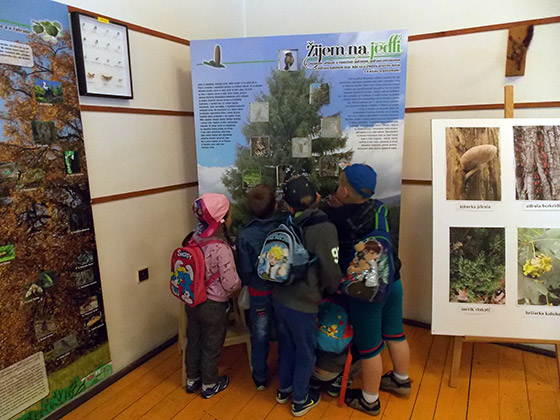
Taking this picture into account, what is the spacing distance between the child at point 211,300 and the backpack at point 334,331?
1.57 feet

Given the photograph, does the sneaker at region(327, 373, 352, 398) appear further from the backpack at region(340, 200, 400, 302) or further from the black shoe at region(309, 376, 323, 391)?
the backpack at region(340, 200, 400, 302)

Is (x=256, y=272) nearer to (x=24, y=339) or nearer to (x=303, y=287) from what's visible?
(x=303, y=287)

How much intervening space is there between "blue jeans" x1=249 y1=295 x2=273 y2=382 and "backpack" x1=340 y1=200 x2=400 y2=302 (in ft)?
1.54

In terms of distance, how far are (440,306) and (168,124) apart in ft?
6.44

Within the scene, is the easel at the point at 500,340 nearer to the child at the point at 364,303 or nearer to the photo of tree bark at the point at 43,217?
the child at the point at 364,303

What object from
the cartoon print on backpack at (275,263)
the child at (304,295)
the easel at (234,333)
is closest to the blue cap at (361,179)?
the child at (304,295)

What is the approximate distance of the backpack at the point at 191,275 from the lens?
1.84m

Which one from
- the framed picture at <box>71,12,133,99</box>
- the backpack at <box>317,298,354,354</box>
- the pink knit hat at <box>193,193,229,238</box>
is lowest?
the backpack at <box>317,298,354,354</box>

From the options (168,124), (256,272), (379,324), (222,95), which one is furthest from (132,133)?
(379,324)

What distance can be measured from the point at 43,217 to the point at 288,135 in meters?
1.40

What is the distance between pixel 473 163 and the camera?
1932 millimetres

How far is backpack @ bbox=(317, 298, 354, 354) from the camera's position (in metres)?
1.88

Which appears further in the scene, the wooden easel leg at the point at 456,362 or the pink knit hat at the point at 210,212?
the wooden easel leg at the point at 456,362

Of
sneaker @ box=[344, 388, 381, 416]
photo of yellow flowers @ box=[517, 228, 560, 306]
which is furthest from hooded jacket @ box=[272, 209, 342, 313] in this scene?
photo of yellow flowers @ box=[517, 228, 560, 306]
